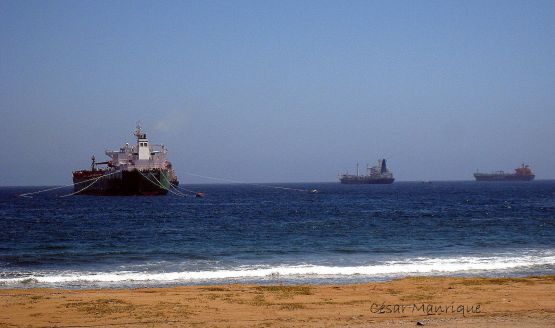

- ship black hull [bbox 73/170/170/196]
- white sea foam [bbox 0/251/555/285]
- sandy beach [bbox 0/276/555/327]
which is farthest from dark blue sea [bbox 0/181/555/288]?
ship black hull [bbox 73/170/170/196]

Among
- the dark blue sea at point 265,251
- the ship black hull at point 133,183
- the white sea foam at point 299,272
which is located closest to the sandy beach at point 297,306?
the dark blue sea at point 265,251

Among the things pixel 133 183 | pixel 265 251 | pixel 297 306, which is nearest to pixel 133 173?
pixel 133 183

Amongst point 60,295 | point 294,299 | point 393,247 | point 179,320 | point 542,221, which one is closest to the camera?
point 179,320

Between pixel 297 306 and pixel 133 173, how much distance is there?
89.7m

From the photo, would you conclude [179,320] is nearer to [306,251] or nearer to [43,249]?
[306,251]

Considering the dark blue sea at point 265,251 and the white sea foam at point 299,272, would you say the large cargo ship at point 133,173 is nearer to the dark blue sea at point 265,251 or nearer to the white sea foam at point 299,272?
the dark blue sea at point 265,251

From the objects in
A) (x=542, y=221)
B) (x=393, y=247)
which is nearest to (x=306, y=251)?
(x=393, y=247)

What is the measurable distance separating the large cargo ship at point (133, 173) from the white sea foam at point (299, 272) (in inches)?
3154

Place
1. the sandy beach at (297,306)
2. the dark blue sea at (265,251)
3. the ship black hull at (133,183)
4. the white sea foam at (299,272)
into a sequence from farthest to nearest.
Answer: the ship black hull at (133,183) → the dark blue sea at (265,251) → the white sea foam at (299,272) → the sandy beach at (297,306)

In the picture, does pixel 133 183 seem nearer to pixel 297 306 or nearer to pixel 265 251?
pixel 265 251

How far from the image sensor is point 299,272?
71.3ft

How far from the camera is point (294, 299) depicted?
15.0 m

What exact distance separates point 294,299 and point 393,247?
16794mm

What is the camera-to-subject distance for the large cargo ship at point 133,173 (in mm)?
100688
